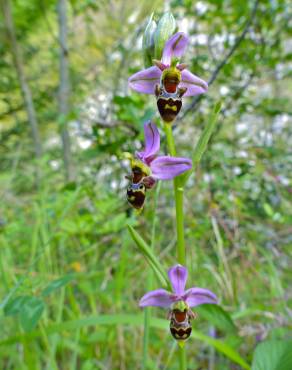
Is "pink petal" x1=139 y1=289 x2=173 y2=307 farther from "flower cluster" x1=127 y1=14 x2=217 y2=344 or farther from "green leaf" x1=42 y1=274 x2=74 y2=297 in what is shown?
"green leaf" x1=42 y1=274 x2=74 y2=297

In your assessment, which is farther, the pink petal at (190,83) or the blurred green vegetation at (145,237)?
the blurred green vegetation at (145,237)

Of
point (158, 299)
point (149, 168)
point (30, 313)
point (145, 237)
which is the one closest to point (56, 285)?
point (30, 313)

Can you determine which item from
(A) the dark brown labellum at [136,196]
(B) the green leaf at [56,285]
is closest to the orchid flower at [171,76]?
(A) the dark brown labellum at [136,196]

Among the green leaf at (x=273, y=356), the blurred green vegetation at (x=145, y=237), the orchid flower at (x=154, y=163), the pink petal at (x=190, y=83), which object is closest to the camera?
the green leaf at (x=273, y=356)

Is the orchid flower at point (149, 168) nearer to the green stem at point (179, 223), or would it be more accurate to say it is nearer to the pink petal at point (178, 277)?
the green stem at point (179, 223)

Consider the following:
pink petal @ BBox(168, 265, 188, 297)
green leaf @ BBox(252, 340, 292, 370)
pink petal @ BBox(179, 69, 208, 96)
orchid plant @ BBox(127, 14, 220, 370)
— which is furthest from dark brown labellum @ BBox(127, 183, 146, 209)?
green leaf @ BBox(252, 340, 292, 370)

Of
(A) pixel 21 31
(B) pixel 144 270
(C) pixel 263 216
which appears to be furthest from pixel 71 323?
(A) pixel 21 31
